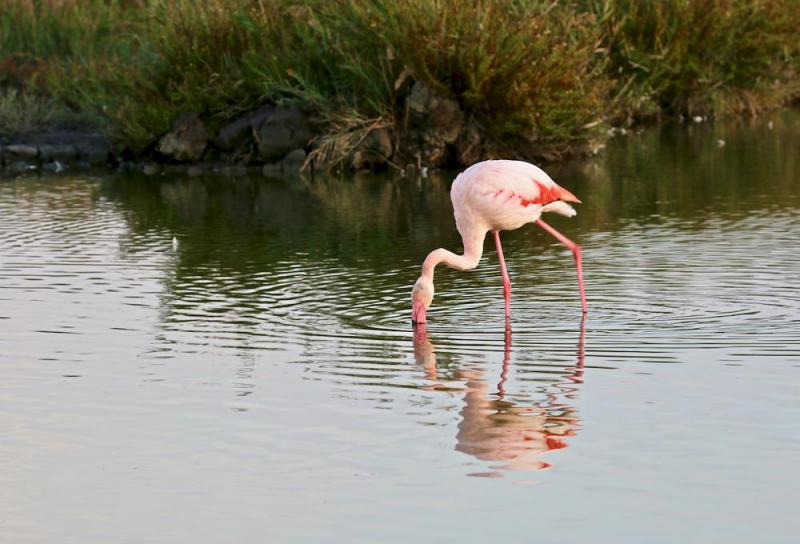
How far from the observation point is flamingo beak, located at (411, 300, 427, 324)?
996cm

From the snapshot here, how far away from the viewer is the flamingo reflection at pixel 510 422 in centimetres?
699

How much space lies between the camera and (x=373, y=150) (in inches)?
792

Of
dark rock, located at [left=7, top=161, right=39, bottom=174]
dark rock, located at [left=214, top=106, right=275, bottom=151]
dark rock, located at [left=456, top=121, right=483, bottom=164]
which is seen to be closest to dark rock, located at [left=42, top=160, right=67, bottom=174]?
dark rock, located at [left=7, top=161, right=39, bottom=174]

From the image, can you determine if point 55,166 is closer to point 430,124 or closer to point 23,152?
point 23,152

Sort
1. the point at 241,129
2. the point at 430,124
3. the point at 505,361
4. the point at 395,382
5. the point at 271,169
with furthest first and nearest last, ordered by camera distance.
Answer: the point at 241,129 < the point at 271,169 < the point at 430,124 < the point at 505,361 < the point at 395,382

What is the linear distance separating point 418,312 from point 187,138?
11.7 metres

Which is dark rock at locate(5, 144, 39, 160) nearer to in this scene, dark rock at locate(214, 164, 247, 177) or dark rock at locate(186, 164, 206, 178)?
dark rock at locate(186, 164, 206, 178)

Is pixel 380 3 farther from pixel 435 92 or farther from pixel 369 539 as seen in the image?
pixel 369 539

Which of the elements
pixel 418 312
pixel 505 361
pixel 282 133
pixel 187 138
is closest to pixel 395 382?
pixel 505 361

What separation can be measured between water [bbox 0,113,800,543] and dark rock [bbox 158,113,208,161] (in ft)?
18.5

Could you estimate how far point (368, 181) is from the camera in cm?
1920

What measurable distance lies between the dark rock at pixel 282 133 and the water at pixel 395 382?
4926 mm

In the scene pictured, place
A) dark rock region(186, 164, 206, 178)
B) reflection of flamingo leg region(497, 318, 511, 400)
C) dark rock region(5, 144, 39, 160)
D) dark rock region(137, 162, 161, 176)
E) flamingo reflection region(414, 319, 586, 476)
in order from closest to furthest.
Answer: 1. flamingo reflection region(414, 319, 586, 476)
2. reflection of flamingo leg region(497, 318, 511, 400)
3. dark rock region(186, 164, 206, 178)
4. dark rock region(137, 162, 161, 176)
5. dark rock region(5, 144, 39, 160)

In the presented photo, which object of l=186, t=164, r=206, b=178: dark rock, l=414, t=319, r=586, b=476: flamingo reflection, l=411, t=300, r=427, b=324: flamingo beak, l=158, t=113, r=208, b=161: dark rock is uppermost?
l=158, t=113, r=208, b=161: dark rock
